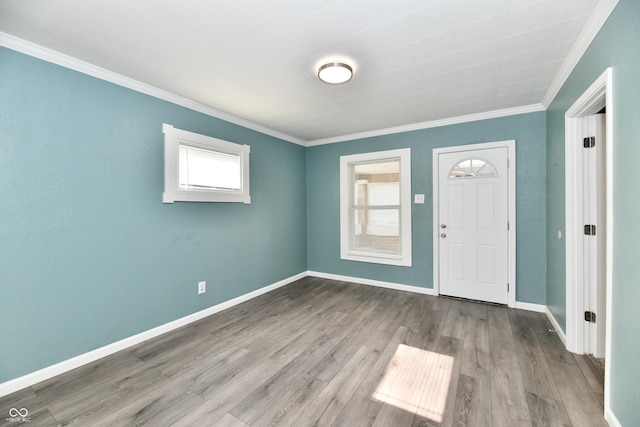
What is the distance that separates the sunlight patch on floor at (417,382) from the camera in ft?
5.59

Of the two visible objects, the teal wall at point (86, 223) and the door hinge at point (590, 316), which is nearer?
the teal wall at point (86, 223)

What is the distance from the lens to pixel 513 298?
10.9 feet

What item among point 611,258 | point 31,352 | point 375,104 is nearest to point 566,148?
point 611,258

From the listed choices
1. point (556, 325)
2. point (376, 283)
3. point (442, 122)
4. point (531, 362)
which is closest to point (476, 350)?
point (531, 362)

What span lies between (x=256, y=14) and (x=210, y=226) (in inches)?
90.4

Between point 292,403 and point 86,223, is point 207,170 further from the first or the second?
point 292,403

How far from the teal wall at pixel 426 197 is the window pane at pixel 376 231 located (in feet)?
1.25

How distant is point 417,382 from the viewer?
6.34 feet

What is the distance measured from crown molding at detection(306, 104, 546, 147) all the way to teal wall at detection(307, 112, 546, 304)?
0.19 ft

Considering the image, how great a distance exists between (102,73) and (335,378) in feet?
10.5

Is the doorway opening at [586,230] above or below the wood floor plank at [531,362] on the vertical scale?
above

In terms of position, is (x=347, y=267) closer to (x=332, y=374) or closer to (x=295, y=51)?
(x=332, y=374)

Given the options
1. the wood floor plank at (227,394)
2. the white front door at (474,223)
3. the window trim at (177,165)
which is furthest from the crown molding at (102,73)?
the white front door at (474,223)

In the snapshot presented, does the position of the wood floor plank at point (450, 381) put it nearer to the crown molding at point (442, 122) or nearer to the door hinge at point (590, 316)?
the door hinge at point (590, 316)
